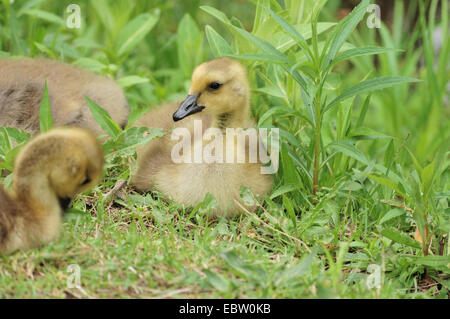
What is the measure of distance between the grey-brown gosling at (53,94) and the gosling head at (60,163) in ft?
2.96

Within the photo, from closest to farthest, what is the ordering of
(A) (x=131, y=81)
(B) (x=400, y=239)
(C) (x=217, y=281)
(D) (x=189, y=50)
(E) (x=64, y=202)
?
(C) (x=217, y=281) → (E) (x=64, y=202) → (B) (x=400, y=239) → (A) (x=131, y=81) → (D) (x=189, y=50)

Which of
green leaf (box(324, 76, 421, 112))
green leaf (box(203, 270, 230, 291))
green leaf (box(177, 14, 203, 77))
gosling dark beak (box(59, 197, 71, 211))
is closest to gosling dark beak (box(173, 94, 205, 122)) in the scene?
green leaf (box(324, 76, 421, 112))

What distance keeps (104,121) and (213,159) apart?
0.58 metres

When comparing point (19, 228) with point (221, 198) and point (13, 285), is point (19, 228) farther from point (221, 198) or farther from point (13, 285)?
point (221, 198)

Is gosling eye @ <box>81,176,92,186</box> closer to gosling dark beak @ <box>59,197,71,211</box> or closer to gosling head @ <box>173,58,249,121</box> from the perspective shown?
gosling dark beak @ <box>59,197,71,211</box>

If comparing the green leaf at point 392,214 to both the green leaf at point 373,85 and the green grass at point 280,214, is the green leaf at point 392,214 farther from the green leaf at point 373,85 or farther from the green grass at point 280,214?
the green leaf at point 373,85

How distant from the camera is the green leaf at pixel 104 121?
10.9ft

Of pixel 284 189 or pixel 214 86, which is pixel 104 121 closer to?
pixel 214 86

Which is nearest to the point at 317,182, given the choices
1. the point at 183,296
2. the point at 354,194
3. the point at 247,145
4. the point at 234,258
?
the point at 354,194

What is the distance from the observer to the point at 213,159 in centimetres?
329

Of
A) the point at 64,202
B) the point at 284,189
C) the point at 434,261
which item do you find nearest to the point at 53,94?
the point at 64,202

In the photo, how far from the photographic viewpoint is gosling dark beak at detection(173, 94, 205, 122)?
10.6ft

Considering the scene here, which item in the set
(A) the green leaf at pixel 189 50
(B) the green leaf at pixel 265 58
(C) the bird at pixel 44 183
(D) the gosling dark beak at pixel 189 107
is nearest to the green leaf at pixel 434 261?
(B) the green leaf at pixel 265 58

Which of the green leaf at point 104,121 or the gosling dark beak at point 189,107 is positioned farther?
the green leaf at point 104,121
